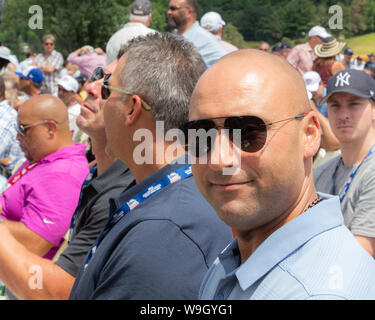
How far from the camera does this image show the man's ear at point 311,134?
1.45 m

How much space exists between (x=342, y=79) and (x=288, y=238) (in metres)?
2.71

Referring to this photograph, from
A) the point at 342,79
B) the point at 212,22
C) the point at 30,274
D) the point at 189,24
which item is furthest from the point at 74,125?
the point at 30,274

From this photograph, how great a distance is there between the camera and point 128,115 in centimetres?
218

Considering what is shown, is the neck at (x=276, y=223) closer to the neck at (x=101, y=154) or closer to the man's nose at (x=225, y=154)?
the man's nose at (x=225, y=154)

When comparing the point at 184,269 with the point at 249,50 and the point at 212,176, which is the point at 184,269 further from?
the point at 249,50

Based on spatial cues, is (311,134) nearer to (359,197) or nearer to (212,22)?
(359,197)

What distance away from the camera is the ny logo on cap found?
146 inches

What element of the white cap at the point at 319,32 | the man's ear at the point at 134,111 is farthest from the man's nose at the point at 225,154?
the white cap at the point at 319,32

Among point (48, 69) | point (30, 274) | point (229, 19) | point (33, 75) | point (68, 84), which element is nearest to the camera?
point (30, 274)

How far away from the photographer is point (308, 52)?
8602 mm

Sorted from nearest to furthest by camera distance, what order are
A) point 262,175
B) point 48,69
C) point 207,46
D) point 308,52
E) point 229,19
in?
point 262,175 → point 207,46 → point 229,19 → point 308,52 → point 48,69

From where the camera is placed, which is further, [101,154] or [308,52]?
[308,52]
